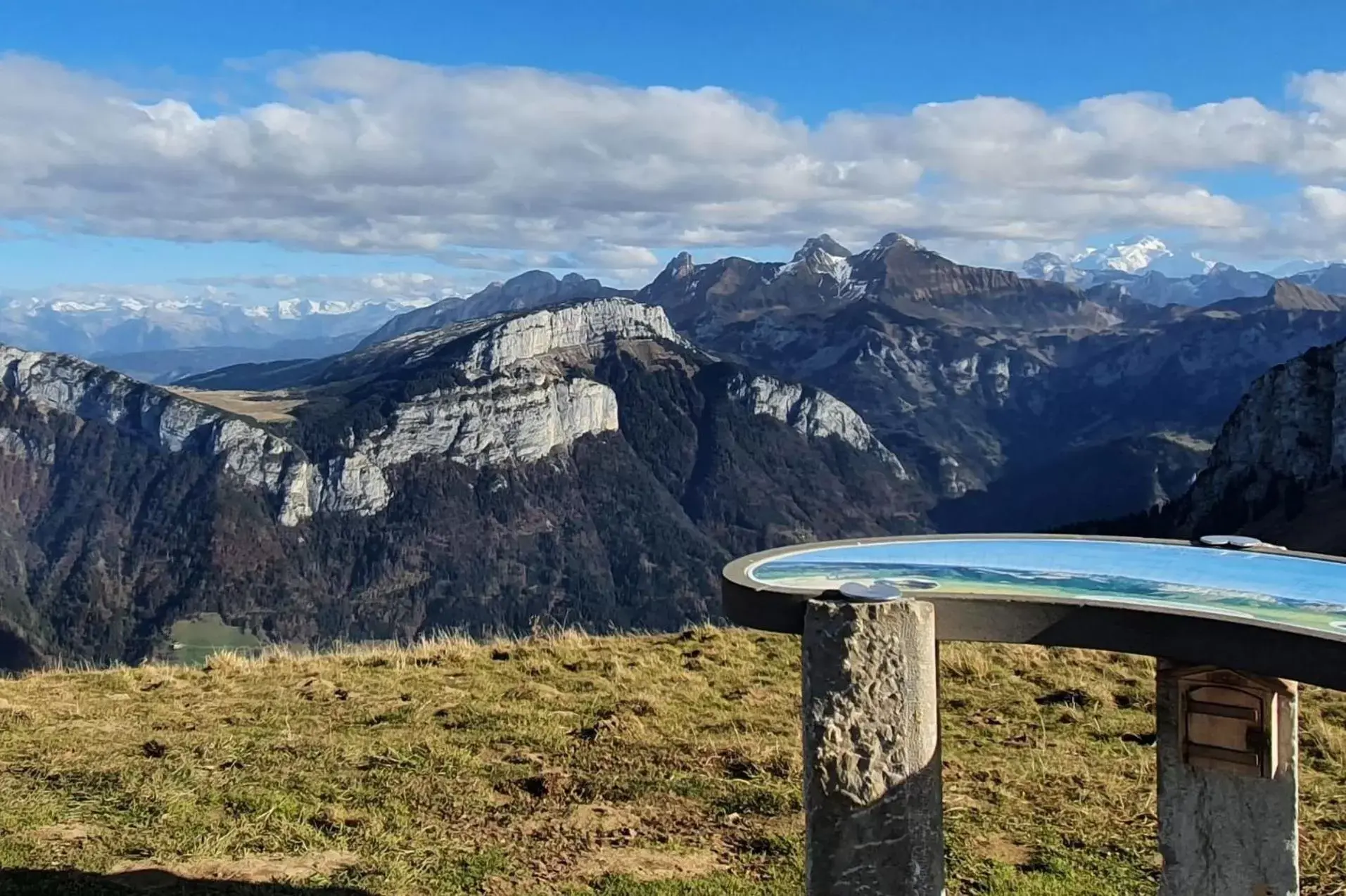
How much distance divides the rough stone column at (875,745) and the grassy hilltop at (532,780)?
177 cm

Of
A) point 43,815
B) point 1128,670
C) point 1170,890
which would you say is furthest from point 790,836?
point 1128,670

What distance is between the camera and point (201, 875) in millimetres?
9773

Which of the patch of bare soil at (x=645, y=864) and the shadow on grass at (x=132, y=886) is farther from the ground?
the shadow on grass at (x=132, y=886)

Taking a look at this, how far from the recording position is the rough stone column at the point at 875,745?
8492 mm

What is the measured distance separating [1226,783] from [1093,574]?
6.57 ft

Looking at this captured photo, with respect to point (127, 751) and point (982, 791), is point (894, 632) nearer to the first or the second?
point (982, 791)

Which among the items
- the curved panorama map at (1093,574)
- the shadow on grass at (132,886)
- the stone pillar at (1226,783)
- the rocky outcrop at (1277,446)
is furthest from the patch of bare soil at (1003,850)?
the rocky outcrop at (1277,446)

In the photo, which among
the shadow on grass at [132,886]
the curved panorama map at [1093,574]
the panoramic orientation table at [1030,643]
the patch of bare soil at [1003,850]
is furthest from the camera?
the patch of bare soil at [1003,850]

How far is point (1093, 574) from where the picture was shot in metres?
9.84

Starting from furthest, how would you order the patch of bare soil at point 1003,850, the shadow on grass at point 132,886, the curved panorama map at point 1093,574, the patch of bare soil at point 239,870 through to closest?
the patch of bare soil at point 1003,850
the patch of bare soil at point 239,870
the shadow on grass at point 132,886
the curved panorama map at point 1093,574

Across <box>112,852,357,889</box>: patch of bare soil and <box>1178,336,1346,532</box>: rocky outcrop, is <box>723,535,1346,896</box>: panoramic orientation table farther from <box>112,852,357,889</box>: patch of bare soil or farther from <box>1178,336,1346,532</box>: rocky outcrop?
<box>1178,336,1346,532</box>: rocky outcrop

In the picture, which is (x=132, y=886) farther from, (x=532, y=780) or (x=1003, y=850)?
(x=1003, y=850)

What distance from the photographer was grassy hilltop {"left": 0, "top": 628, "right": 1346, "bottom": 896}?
10164 mm

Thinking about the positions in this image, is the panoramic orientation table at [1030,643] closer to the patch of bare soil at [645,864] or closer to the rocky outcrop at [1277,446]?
the patch of bare soil at [645,864]
